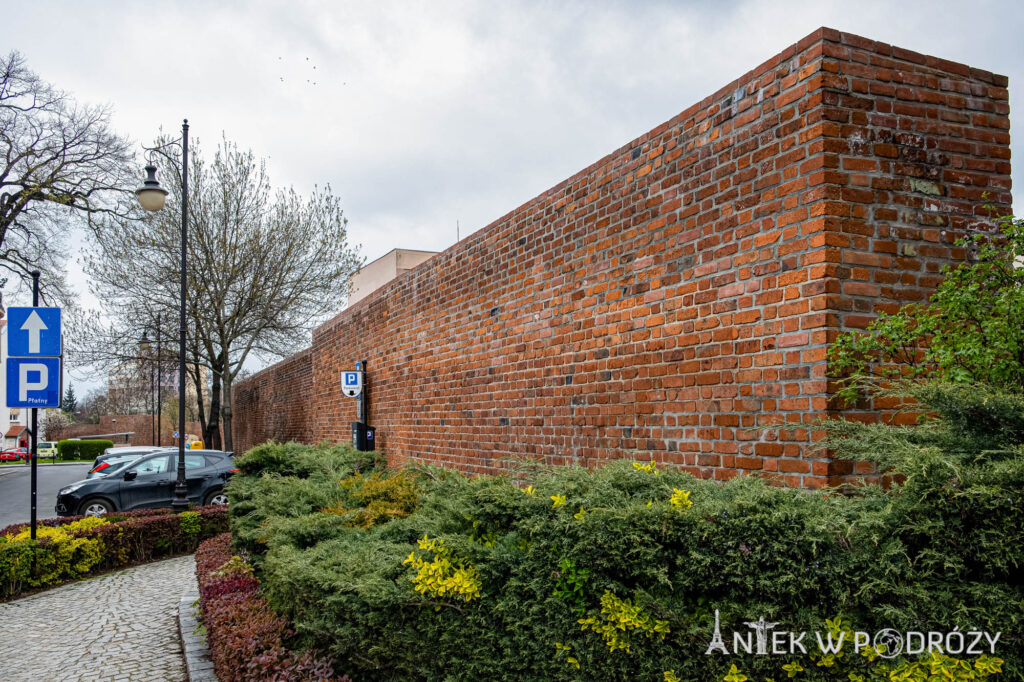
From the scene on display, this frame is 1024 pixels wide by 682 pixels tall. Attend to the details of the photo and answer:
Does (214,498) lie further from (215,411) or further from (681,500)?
(681,500)

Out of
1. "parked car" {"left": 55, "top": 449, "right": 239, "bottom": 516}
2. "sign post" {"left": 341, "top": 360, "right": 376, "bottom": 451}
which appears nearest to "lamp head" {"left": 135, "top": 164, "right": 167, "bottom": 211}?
"sign post" {"left": 341, "top": 360, "right": 376, "bottom": 451}

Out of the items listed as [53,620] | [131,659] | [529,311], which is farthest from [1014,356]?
[53,620]

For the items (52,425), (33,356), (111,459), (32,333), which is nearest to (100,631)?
(33,356)

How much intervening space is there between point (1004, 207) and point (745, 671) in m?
3.38

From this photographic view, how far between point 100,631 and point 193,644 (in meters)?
1.58

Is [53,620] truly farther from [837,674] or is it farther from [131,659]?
[837,674]

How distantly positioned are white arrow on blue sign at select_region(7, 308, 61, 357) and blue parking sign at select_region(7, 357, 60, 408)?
93 millimetres

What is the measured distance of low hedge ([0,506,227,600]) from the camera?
8.45 meters

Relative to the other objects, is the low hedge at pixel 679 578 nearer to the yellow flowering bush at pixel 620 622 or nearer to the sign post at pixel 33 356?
the yellow flowering bush at pixel 620 622

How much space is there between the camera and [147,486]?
13.9 meters

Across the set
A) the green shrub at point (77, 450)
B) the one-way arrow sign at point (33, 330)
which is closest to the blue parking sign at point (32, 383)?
the one-way arrow sign at point (33, 330)

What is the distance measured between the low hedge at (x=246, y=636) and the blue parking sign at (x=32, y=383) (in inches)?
140

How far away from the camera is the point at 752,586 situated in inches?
94.7

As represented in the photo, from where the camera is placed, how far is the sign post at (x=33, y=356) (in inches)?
334
